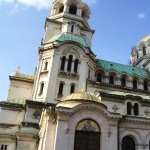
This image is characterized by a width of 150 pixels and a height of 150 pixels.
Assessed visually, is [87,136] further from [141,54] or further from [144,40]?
[144,40]

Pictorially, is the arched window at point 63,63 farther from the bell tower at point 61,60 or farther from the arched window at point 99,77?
the arched window at point 99,77

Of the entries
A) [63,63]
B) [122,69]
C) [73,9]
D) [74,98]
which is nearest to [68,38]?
[63,63]

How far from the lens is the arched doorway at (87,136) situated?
27.0m

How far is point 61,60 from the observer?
41.6 meters

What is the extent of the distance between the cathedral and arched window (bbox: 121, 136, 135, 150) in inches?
3.9

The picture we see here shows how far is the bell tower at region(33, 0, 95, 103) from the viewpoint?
39.2 metres

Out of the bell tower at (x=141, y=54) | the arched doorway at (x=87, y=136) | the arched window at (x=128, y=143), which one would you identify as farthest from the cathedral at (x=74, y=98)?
the bell tower at (x=141, y=54)

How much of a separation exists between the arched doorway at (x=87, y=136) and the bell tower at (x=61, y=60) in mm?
10721

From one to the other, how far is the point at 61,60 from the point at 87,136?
650 inches

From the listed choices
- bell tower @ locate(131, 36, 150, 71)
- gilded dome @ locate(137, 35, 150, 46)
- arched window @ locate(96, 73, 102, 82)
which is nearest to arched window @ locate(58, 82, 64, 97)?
arched window @ locate(96, 73, 102, 82)

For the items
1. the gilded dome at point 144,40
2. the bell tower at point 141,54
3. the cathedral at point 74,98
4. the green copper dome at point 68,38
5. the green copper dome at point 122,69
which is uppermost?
the gilded dome at point 144,40

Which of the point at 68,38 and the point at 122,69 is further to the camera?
the point at 122,69

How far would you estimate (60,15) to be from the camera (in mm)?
49281

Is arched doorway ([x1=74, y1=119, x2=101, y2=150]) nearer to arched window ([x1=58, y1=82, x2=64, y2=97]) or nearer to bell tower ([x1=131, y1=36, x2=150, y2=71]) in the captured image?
arched window ([x1=58, y1=82, x2=64, y2=97])
